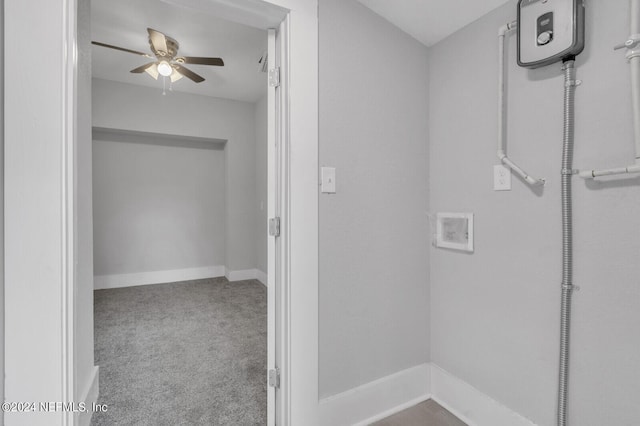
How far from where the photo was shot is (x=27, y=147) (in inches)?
36.9

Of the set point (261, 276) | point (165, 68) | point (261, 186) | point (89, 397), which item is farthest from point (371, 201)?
point (261, 276)

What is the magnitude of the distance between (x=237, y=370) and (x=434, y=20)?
98.3 inches

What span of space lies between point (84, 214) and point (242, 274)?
3.02 metres

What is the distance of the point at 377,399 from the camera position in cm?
155

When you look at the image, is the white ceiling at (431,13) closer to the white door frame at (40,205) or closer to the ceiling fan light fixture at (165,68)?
the white door frame at (40,205)

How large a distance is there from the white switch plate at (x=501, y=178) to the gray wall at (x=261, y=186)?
10.0ft

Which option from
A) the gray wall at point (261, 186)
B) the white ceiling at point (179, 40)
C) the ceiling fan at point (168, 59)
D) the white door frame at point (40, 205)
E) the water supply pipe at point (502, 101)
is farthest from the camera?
the gray wall at point (261, 186)

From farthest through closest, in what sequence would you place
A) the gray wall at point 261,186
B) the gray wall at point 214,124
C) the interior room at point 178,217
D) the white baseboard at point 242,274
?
the white baseboard at point 242,274 < the gray wall at point 261,186 < the gray wall at point 214,124 < the interior room at point 178,217

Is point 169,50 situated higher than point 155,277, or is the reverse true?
point 169,50

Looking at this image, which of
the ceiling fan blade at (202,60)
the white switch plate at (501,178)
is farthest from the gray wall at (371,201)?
the ceiling fan blade at (202,60)

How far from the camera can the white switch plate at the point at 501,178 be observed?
1380mm

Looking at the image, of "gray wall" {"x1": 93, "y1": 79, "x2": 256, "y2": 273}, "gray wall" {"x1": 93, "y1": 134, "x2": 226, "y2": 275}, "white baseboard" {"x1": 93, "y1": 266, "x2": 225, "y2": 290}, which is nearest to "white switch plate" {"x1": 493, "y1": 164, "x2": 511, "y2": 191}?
"gray wall" {"x1": 93, "y1": 79, "x2": 256, "y2": 273}

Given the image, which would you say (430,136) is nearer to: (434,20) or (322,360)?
(434,20)

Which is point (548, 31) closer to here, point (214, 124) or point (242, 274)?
point (214, 124)
